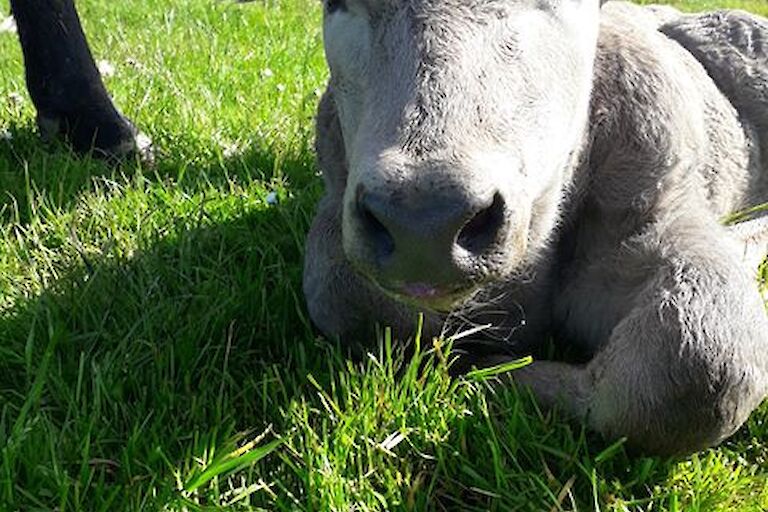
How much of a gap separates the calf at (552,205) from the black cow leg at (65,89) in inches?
61.8

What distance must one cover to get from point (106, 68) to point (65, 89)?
154 cm

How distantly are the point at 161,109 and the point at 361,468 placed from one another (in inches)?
124

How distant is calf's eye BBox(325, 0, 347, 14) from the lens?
8.33 ft

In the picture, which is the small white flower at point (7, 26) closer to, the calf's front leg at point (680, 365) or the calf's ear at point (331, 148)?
the calf's ear at point (331, 148)

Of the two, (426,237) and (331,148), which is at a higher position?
(426,237)

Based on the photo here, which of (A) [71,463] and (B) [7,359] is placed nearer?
(A) [71,463]

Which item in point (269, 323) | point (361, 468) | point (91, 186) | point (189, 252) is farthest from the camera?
point (91, 186)

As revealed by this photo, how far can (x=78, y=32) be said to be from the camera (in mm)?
4715

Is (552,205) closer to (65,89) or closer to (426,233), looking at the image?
(426,233)

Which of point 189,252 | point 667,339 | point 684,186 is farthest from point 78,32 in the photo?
point 667,339

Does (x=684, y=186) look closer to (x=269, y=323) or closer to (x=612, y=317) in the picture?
(x=612, y=317)

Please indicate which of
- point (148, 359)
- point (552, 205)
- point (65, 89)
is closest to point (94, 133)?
point (65, 89)

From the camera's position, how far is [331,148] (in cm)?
325

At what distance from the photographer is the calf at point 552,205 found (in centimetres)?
204
